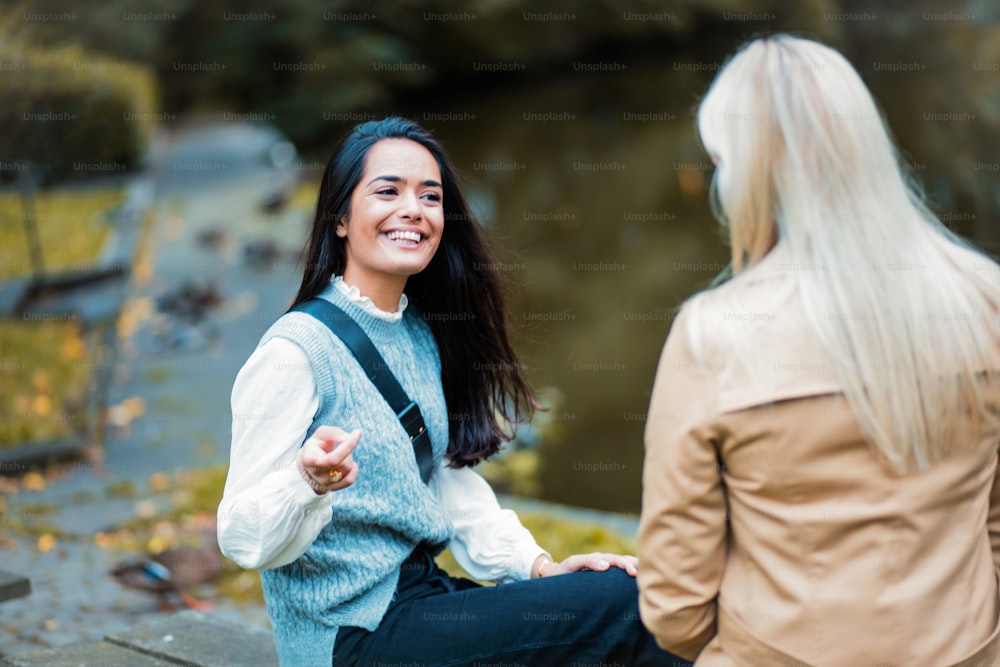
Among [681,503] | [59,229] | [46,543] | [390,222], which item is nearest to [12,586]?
[390,222]

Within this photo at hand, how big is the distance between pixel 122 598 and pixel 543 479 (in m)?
3.70

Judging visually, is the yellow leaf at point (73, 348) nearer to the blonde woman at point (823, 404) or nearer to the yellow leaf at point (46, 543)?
the yellow leaf at point (46, 543)

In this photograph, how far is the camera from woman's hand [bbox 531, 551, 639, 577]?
2.28 meters

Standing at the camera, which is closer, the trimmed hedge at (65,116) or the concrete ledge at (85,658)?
the concrete ledge at (85,658)

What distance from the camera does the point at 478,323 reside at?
277 centimetres

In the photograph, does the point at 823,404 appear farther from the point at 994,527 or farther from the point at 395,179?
→ the point at 395,179

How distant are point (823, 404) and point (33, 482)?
5545 millimetres

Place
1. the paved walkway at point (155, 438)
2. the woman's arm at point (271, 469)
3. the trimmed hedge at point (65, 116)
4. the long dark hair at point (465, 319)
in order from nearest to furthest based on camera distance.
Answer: the woman's arm at point (271, 469) → the long dark hair at point (465, 319) → the paved walkway at point (155, 438) → the trimmed hedge at point (65, 116)

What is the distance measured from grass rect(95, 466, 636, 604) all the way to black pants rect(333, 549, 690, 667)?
270cm

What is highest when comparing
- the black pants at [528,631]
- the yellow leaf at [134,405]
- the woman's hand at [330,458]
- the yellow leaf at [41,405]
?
the woman's hand at [330,458]

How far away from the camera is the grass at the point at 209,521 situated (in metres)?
4.98

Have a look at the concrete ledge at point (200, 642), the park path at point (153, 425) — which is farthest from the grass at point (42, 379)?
the concrete ledge at point (200, 642)

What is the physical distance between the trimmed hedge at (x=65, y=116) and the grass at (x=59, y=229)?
3.30 feet

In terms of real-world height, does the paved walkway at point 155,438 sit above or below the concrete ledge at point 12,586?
below
